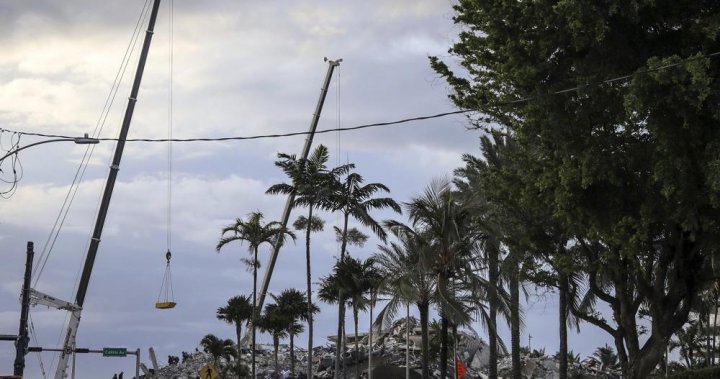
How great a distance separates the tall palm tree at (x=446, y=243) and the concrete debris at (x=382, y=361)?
23960 millimetres

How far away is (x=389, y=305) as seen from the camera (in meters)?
43.0

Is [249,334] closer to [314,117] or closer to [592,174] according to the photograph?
[314,117]

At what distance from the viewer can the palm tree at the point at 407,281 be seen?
4122 cm

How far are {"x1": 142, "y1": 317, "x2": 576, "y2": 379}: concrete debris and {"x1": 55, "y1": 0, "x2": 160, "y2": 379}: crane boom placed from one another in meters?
20.0

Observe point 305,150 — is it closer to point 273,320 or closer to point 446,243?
point 273,320

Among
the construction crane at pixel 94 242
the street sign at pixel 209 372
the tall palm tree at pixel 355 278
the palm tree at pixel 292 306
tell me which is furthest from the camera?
the palm tree at pixel 292 306

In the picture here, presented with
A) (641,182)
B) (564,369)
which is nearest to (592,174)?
(641,182)

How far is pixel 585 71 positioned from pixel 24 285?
2191cm

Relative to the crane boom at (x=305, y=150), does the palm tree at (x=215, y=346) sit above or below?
below

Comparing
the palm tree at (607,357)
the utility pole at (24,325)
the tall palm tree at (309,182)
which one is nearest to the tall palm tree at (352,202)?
the tall palm tree at (309,182)

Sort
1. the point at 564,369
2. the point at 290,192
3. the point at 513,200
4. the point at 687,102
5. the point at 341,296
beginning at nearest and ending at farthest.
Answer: the point at 687,102 → the point at 513,200 → the point at 564,369 → the point at 341,296 → the point at 290,192

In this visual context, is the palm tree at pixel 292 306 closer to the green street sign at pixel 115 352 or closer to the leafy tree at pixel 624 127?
the green street sign at pixel 115 352

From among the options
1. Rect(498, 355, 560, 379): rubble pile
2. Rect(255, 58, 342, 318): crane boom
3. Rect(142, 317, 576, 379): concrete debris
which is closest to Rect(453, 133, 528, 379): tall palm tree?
Rect(142, 317, 576, 379): concrete debris

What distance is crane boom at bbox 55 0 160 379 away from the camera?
47.6 metres
